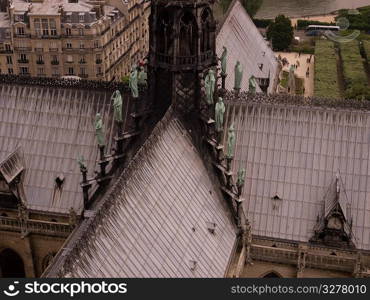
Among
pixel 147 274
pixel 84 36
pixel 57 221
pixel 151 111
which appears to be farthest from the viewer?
pixel 84 36

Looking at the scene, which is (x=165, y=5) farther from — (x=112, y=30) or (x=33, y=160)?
(x=112, y=30)

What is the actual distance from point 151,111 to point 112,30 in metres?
83.5

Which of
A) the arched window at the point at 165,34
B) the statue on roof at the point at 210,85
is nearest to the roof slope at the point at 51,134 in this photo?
the arched window at the point at 165,34

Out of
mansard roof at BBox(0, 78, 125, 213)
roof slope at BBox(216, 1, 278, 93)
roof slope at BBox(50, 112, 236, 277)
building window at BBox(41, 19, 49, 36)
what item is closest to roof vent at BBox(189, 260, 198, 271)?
roof slope at BBox(50, 112, 236, 277)

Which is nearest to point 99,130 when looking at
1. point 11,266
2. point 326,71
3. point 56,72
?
point 11,266

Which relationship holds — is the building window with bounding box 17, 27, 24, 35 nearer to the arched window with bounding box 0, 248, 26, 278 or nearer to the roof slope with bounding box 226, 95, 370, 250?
the arched window with bounding box 0, 248, 26, 278

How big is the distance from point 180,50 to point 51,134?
1481 cm

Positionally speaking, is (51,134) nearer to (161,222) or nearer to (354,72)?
(161,222)

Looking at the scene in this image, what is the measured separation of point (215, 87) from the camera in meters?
45.5

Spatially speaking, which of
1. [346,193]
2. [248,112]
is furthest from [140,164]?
[346,193]

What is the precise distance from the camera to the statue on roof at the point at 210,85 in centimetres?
4338

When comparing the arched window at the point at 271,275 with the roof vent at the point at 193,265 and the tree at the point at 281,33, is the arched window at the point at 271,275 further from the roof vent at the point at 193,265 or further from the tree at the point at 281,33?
the tree at the point at 281,33

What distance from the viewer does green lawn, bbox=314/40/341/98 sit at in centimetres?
12555

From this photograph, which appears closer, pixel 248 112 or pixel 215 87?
pixel 215 87
